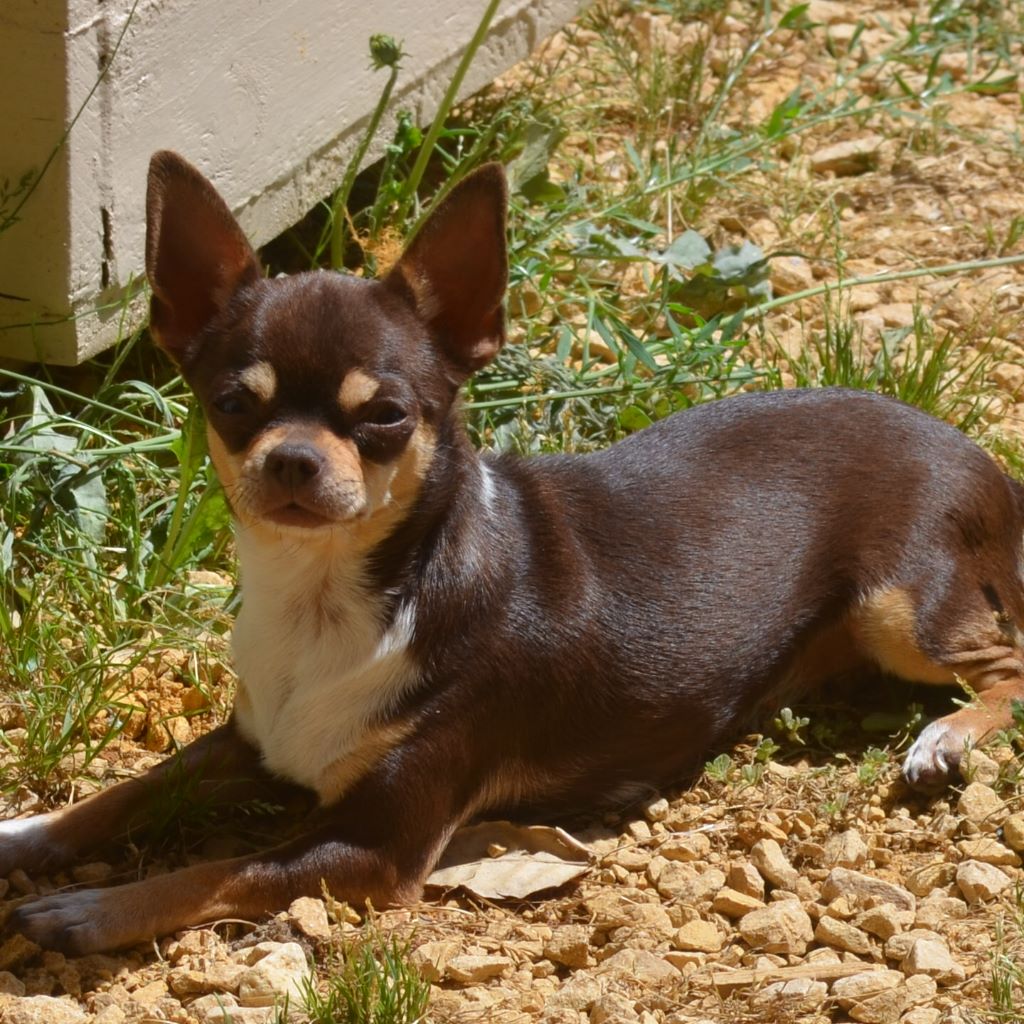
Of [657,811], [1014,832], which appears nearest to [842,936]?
[1014,832]

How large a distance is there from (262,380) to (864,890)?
5.44 ft

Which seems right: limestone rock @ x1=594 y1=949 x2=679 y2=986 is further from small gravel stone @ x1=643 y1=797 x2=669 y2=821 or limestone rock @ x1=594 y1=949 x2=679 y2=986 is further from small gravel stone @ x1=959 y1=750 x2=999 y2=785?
small gravel stone @ x1=959 y1=750 x2=999 y2=785

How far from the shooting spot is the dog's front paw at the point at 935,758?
4.29 metres

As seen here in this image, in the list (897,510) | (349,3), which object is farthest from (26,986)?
(349,3)

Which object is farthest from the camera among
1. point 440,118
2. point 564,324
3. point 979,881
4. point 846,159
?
point 846,159

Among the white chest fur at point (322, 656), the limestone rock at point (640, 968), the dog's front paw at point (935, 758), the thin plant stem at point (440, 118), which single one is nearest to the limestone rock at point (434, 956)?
the limestone rock at point (640, 968)

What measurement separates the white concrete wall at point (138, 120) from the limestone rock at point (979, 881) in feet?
8.69

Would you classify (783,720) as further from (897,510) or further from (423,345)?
(423,345)

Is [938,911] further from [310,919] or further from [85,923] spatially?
[85,923]

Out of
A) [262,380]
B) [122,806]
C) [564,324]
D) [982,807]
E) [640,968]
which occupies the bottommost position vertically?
[982,807]

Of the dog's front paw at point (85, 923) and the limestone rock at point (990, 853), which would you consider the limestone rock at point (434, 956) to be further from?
the limestone rock at point (990, 853)

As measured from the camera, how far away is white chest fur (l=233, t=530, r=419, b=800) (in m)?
3.97

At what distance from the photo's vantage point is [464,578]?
4.03 m

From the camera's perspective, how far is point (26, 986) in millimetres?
3672
